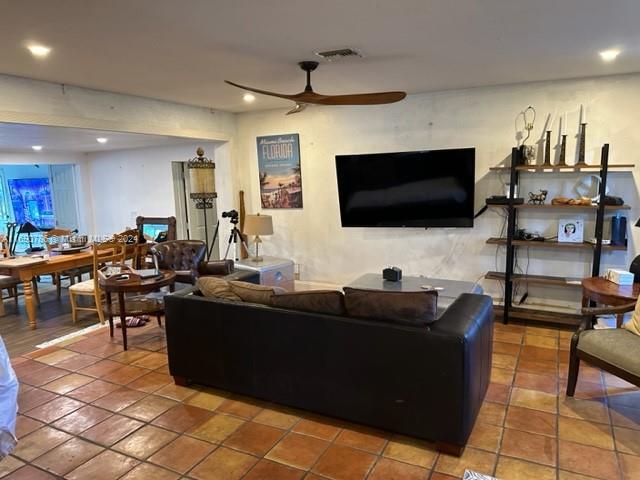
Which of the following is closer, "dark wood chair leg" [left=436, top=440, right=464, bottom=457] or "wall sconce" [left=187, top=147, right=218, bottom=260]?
"dark wood chair leg" [left=436, top=440, right=464, bottom=457]

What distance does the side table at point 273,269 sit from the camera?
16.5ft

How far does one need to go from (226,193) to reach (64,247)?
213 centimetres

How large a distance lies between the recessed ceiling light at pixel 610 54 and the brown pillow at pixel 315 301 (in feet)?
8.85

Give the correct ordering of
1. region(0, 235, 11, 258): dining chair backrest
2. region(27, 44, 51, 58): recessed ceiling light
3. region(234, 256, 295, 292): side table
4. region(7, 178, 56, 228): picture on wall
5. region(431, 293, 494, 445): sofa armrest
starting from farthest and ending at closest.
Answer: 1. region(7, 178, 56, 228): picture on wall
2. region(0, 235, 11, 258): dining chair backrest
3. region(234, 256, 295, 292): side table
4. region(27, 44, 51, 58): recessed ceiling light
5. region(431, 293, 494, 445): sofa armrest

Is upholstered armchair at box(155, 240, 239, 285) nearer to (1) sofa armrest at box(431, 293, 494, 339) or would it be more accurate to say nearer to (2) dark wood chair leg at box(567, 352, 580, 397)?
(1) sofa armrest at box(431, 293, 494, 339)

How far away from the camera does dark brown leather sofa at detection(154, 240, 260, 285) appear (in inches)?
199

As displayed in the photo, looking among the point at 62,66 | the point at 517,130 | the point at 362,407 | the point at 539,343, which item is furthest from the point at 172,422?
the point at 517,130

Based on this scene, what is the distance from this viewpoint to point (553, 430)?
2.59 meters

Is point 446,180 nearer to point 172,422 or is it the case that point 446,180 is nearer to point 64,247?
point 172,422

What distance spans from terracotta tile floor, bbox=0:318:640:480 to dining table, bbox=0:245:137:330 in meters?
1.55

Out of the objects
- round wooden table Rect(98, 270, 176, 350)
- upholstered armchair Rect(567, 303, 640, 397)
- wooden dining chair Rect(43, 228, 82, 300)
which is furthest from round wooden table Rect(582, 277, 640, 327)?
wooden dining chair Rect(43, 228, 82, 300)

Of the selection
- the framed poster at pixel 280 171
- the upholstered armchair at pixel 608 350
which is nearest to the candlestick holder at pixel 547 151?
the upholstered armchair at pixel 608 350

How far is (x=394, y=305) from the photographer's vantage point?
2395 mm

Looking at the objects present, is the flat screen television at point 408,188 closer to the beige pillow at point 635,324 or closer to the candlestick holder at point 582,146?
the candlestick holder at point 582,146
